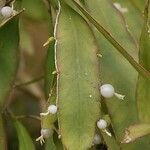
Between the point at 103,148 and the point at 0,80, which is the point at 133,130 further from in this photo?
the point at 0,80

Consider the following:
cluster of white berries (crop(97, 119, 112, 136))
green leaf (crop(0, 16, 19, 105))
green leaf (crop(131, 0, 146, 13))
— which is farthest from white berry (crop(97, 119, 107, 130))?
green leaf (crop(131, 0, 146, 13))

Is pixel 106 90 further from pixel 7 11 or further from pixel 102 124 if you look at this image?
pixel 7 11

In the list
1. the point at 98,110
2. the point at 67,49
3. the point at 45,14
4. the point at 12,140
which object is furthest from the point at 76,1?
the point at 12,140

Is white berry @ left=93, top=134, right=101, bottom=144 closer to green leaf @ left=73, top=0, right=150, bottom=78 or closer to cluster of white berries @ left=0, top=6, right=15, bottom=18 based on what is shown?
green leaf @ left=73, top=0, right=150, bottom=78

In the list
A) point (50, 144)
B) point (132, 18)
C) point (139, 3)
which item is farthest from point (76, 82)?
point (139, 3)

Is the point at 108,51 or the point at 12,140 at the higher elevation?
the point at 108,51

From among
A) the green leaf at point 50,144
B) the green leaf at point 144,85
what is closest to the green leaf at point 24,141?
the green leaf at point 50,144

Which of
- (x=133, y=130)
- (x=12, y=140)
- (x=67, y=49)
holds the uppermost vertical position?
(x=67, y=49)
